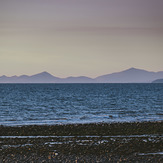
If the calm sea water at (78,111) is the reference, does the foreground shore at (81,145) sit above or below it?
above

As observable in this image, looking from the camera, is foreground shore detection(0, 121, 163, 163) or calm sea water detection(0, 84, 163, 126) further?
calm sea water detection(0, 84, 163, 126)

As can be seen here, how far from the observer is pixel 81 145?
17.7 metres

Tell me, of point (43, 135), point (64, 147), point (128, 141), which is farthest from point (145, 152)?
point (43, 135)

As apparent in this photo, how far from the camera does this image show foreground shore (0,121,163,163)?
48.4 ft

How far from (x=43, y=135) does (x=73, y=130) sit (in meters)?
3.11

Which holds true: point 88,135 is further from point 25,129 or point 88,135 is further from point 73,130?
point 25,129

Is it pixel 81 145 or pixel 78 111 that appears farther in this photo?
pixel 78 111

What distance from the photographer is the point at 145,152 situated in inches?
624

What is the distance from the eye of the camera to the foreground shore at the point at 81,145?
48.4 feet

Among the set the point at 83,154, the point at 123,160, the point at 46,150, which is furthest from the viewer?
the point at 46,150

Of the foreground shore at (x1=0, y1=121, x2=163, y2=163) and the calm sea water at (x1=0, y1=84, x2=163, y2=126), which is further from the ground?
the foreground shore at (x1=0, y1=121, x2=163, y2=163)

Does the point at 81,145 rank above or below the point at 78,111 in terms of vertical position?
above

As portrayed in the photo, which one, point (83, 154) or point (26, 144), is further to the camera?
point (26, 144)

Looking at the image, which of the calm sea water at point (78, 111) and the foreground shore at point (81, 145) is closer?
the foreground shore at point (81, 145)
